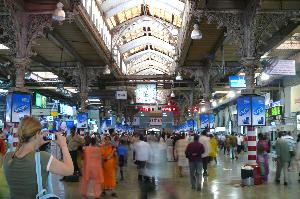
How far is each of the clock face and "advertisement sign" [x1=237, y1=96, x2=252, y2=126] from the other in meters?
20.2

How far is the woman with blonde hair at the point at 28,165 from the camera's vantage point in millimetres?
3363

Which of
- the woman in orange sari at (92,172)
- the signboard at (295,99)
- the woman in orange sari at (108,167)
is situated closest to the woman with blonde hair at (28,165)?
the woman in orange sari at (92,172)

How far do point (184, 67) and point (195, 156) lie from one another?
15955mm

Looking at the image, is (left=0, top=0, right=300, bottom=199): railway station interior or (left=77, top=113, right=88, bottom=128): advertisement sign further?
(left=77, top=113, right=88, bottom=128): advertisement sign

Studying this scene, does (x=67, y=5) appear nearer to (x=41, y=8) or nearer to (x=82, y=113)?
(x=41, y=8)

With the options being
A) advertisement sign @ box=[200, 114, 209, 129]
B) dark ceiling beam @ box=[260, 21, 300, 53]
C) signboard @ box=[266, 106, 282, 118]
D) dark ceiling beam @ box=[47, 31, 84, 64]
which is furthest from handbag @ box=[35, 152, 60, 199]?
signboard @ box=[266, 106, 282, 118]

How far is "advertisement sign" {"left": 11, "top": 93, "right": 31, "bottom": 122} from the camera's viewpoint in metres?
15.8

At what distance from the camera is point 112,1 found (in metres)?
26.2

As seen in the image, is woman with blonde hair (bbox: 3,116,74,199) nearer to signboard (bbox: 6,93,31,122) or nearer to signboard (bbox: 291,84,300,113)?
signboard (bbox: 6,93,31,122)

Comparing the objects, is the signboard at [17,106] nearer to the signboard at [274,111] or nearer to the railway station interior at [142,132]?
the railway station interior at [142,132]

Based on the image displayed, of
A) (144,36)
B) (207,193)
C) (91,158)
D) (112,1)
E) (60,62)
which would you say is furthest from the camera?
(144,36)

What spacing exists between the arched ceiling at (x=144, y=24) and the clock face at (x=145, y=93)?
3424 millimetres

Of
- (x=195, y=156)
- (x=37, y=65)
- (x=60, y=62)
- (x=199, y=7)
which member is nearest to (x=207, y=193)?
(x=195, y=156)

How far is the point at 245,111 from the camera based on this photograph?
Result: 16.5m
